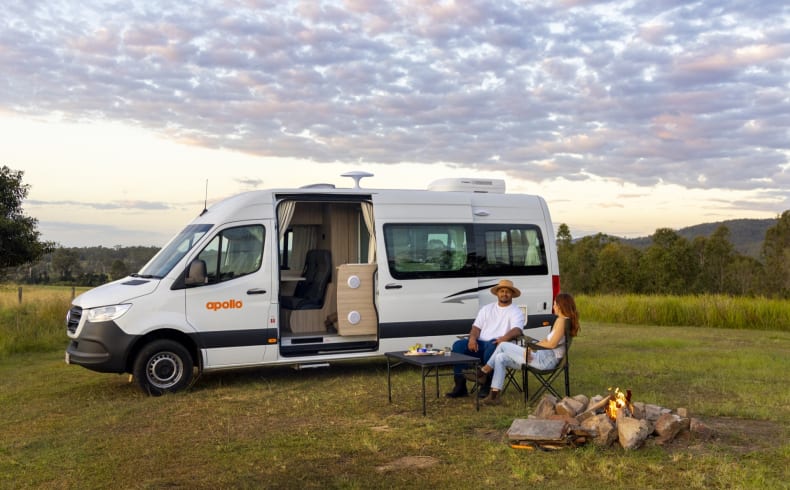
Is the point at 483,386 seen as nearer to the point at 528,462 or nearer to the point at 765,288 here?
the point at 528,462

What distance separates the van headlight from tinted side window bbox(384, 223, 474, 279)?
329 cm

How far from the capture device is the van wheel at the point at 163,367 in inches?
342

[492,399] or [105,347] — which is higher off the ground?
[105,347]

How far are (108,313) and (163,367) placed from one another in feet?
2.83

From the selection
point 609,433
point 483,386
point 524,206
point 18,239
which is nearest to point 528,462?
point 609,433

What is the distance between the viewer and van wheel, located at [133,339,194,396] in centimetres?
870

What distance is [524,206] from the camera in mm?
10859

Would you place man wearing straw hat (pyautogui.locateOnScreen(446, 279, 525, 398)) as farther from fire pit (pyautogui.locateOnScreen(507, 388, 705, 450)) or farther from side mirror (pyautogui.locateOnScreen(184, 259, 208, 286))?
side mirror (pyautogui.locateOnScreen(184, 259, 208, 286))

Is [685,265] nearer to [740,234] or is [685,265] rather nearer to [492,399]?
[740,234]

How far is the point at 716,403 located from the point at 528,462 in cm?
317

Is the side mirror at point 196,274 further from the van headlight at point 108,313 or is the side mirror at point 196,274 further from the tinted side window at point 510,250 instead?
the tinted side window at point 510,250

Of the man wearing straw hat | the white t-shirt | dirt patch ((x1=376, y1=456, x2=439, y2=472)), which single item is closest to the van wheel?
the man wearing straw hat

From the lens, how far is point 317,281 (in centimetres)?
1086

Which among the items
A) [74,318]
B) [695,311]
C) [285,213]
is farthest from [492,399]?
[695,311]
